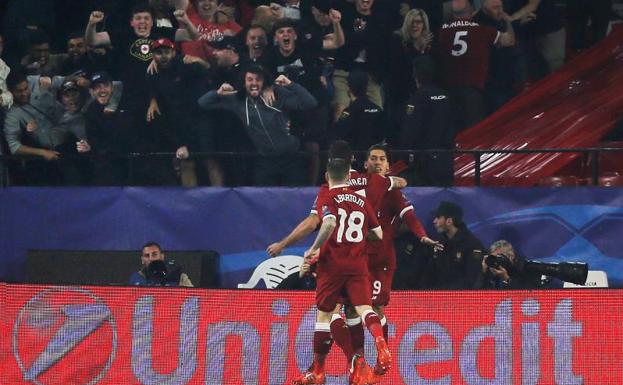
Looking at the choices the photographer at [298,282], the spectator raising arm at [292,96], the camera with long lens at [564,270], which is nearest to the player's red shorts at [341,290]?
the camera with long lens at [564,270]

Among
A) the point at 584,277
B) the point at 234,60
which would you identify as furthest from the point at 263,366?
the point at 234,60

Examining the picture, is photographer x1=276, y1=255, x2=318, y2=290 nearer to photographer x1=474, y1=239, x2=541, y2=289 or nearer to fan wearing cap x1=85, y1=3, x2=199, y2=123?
photographer x1=474, y1=239, x2=541, y2=289

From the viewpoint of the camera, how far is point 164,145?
17250 millimetres

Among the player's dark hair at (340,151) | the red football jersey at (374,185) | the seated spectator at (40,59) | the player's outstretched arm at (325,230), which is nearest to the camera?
the player's outstretched arm at (325,230)

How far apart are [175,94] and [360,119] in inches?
89.7

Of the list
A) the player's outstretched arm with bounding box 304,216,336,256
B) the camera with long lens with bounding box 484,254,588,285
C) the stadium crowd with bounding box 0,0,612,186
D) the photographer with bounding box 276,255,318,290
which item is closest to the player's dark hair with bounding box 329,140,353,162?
the player's outstretched arm with bounding box 304,216,336,256

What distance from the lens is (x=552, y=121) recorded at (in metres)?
17.5

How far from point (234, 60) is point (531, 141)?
379cm

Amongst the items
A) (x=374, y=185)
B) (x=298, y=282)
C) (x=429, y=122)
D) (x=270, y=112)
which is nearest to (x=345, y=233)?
(x=374, y=185)

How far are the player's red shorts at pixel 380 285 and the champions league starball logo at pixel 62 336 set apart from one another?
8.77ft

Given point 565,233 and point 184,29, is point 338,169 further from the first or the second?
point 184,29

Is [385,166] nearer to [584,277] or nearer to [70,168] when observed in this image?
[584,277]

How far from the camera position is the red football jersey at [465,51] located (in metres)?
17.1

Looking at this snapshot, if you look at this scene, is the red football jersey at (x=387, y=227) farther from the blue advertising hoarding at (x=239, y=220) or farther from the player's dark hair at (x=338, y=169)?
the blue advertising hoarding at (x=239, y=220)
